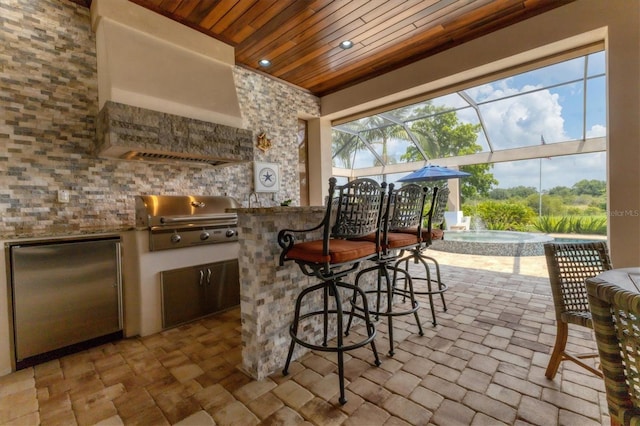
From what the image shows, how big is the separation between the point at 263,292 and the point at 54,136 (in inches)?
94.7

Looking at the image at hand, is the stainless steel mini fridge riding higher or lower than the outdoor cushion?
lower

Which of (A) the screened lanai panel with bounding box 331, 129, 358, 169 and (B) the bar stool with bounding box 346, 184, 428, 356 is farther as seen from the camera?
(A) the screened lanai panel with bounding box 331, 129, 358, 169

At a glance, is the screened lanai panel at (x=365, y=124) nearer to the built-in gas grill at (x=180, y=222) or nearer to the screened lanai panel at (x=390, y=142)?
the screened lanai panel at (x=390, y=142)

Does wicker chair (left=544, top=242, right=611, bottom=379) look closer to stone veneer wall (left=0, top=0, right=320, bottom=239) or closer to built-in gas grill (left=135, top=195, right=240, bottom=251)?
built-in gas grill (left=135, top=195, right=240, bottom=251)

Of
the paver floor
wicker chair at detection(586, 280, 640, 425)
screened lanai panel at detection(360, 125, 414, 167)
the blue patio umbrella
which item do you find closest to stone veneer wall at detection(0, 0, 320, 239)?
the paver floor

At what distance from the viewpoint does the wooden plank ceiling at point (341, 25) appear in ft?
8.85

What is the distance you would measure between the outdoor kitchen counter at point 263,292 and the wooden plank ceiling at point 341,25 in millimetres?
2232

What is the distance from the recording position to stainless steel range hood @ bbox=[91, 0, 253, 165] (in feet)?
7.95

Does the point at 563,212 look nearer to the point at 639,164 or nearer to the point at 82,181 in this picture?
the point at 639,164

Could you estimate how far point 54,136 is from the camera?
243 cm

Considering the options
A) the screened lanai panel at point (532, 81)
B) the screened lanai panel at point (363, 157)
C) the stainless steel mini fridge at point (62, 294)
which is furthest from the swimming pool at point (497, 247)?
the stainless steel mini fridge at point (62, 294)

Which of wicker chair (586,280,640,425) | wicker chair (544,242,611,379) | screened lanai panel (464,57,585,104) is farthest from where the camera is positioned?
screened lanai panel (464,57,585,104)

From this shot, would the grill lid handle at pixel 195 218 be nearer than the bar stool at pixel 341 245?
No

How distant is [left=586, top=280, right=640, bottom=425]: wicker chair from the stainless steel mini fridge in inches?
116
